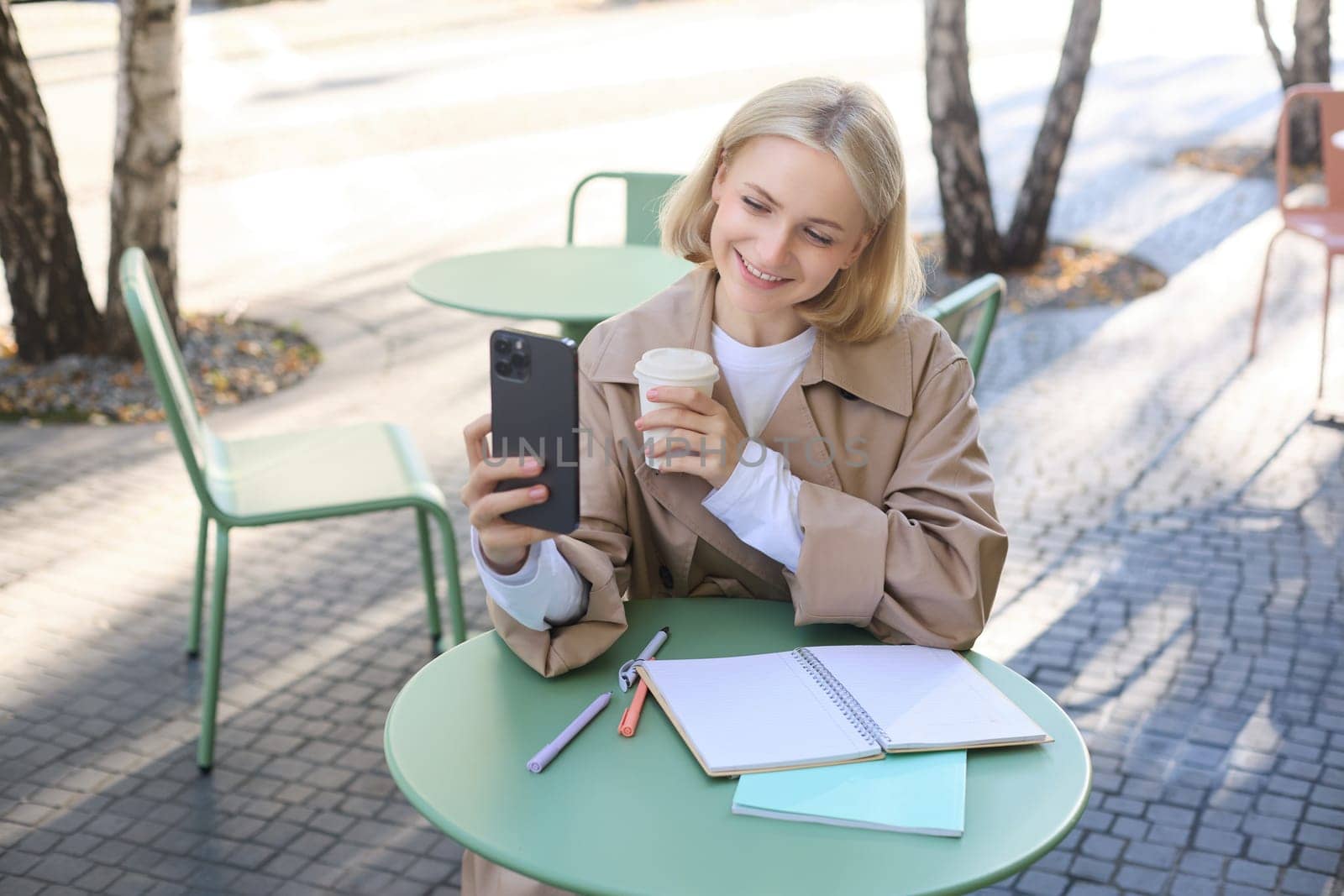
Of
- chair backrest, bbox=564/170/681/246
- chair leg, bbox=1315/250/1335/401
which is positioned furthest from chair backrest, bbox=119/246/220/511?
chair leg, bbox=1315/250/1335/401

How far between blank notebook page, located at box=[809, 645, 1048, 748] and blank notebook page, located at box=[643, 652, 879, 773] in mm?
55

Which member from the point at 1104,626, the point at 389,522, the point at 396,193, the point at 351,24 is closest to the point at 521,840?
the point at 1104,626

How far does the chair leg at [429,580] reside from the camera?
3.96m

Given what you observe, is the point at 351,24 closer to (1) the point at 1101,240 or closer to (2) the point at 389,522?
(1) the point at 1101,240

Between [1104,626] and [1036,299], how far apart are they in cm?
389

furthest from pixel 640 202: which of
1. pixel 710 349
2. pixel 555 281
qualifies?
pixel 710 349

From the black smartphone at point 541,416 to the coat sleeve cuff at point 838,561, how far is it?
44 centimetres

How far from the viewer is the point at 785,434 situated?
220 centimetres

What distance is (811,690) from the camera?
6.19 ft

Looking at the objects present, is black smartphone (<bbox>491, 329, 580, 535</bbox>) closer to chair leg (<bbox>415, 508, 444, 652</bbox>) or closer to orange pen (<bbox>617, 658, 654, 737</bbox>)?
orange pen (<bbox>617, 658, 654, 737</bbox>)

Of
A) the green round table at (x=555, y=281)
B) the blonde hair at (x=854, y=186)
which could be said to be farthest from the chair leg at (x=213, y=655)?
the blonde hair at (x=854, y=186)

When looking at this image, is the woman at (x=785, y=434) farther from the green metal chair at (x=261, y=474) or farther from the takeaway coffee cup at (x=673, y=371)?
the green metal chair at (x=261, y=474)

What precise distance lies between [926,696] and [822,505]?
33 cm

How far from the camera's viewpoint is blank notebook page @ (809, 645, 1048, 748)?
1788mm
